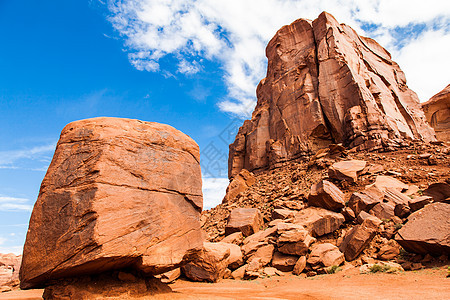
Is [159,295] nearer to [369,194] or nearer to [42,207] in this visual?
[42,207]

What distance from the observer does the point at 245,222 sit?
1464 centimetres

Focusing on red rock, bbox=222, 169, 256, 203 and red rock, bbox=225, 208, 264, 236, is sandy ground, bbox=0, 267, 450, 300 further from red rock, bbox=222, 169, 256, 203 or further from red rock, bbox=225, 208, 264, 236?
red rock, bbox=222, 169, 256, 203

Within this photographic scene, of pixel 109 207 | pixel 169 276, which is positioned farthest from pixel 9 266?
pixel 109 207

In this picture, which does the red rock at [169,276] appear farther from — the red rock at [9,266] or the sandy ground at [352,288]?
the red rock at [9,266]

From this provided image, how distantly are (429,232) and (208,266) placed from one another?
7454 mm

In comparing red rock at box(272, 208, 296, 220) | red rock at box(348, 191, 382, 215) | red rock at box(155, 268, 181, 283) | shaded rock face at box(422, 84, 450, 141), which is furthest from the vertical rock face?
red rock at box(155, 268, 181, 283)

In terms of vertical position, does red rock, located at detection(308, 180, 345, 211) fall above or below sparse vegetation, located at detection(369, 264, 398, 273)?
above

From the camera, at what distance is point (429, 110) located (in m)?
45.3

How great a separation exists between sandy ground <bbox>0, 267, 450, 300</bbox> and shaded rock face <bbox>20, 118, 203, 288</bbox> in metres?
1.40

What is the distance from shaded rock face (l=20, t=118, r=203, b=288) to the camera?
483cm

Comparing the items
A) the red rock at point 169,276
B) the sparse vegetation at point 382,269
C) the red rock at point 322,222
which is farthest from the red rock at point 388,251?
the red rock at point 169,276

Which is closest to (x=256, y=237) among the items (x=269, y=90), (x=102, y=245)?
(x=102, y=245)

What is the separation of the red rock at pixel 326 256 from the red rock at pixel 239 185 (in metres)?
14.8

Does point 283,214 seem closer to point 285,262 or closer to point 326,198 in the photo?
point 326,198
